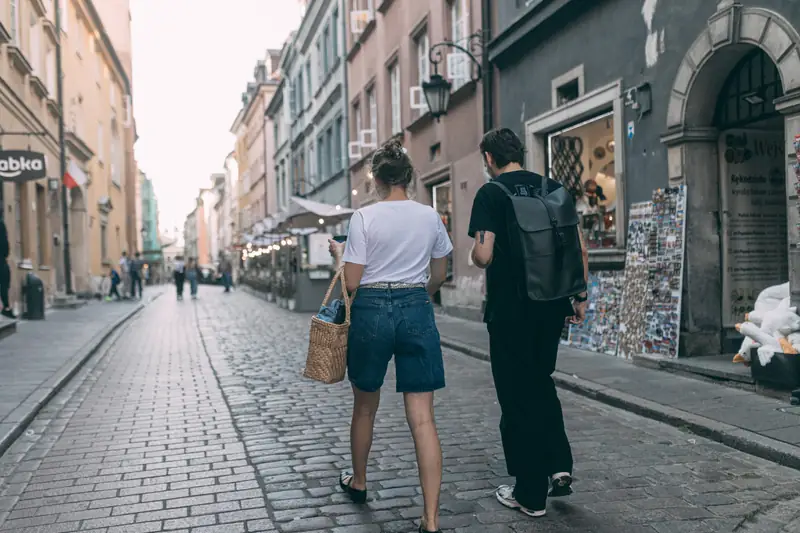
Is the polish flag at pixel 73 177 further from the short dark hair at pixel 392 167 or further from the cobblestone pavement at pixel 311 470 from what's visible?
the short dark hair at pixel 392 167

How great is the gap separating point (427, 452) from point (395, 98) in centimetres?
1828

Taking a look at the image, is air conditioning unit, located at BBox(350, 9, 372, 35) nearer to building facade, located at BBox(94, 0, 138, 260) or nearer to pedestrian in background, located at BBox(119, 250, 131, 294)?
pedestrian in background, located at BBox(119, 250, 131, 294)

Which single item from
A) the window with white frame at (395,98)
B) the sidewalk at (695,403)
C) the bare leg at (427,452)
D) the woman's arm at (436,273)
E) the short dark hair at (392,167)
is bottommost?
the sidewalk at (695,403)

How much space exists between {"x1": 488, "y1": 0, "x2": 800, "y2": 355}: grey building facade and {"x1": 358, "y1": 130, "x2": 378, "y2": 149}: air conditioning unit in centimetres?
1241

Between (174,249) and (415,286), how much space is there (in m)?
133

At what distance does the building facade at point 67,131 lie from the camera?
1717 cm

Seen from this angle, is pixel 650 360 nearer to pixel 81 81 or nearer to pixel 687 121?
pixel 687 121

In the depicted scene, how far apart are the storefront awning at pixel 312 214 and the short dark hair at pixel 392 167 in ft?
51.8

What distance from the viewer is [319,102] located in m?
32.5

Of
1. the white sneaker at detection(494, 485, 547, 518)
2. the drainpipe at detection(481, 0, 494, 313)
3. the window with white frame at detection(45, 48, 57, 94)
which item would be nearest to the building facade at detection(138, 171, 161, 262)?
the window with white frame at detection(45, 48, 57, 94)

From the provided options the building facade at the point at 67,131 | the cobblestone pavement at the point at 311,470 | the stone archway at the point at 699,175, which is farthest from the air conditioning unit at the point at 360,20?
the cobblestone pavement at the point at 311,470

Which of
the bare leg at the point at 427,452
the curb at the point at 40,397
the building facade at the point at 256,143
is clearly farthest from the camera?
the building facade at the point at 256,143

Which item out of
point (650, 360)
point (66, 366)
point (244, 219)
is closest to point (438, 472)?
point (650, 360)

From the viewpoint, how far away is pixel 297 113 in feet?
126
